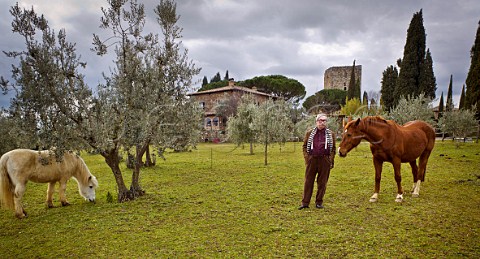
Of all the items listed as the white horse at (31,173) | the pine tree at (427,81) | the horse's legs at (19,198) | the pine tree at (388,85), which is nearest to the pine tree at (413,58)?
the pine tree at (427,81)

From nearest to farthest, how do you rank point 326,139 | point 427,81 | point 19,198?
point 326,139 < point 19,198 < point 427,81

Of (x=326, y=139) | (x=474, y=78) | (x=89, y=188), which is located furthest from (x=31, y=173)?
(x=474, y=78)

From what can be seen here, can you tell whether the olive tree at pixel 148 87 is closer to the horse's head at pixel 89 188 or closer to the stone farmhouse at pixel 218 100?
the horse's head at pixel 89 188

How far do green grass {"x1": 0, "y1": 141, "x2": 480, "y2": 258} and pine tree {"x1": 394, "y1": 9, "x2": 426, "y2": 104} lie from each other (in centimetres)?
2797

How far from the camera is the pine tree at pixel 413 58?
3294 centimetres

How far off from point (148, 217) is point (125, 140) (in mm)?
2010

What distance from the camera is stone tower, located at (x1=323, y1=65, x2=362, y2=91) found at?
239 feet

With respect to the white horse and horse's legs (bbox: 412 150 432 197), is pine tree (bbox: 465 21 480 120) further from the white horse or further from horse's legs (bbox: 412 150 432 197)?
the white horse

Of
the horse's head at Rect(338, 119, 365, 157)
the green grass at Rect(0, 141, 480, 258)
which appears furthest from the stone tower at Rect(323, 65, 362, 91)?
the horse's head at Rect(338, 119, 365, 157)

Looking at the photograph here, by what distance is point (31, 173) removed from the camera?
6.54 meters

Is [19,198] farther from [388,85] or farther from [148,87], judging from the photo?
[388,85]

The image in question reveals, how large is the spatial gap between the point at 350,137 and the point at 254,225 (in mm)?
3134

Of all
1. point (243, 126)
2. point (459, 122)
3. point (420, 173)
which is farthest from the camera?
point (243, 126)

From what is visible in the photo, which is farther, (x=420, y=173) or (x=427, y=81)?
(x=427, y=81)
